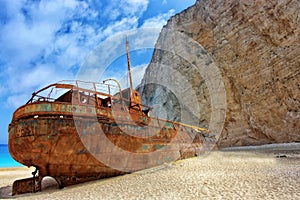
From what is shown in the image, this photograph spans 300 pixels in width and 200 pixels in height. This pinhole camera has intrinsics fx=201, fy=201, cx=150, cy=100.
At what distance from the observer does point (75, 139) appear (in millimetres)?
5344

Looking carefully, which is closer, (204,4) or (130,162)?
(130,162)

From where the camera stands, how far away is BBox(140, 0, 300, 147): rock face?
14.0m

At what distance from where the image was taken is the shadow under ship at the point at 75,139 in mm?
5168

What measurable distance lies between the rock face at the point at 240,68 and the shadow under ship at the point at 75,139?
11849 millimetres

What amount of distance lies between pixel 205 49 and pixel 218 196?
61.6ft

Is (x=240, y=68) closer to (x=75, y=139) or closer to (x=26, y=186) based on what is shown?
(x=75, y=139)

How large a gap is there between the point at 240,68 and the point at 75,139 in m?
15.6

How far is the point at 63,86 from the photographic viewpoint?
19.8 ft

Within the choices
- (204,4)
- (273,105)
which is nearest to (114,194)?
(273,105)

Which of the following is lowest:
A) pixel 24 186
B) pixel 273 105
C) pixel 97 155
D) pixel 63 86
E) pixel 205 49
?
pixel 24 186

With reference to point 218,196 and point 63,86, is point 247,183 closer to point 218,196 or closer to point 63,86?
point 218,196

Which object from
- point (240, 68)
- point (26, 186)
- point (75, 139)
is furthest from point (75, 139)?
point (240, 68)

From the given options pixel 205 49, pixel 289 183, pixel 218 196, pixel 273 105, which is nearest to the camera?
pixel 218 196

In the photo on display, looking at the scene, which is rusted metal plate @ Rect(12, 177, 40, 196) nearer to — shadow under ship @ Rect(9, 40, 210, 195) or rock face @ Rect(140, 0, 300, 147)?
shadow under ship @ Rect(9, 40, 210, 195)
